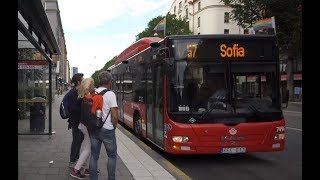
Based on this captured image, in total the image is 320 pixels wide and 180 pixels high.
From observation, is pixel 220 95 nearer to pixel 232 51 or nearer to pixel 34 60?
pixel 232 51

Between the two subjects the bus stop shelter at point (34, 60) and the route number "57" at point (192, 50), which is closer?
the bus stop shelter at point (34, 60)

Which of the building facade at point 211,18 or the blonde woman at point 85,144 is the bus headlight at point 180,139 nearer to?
the blonde woman at point 85,144

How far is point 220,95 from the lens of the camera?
383 inches

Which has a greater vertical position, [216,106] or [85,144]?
[216,106]

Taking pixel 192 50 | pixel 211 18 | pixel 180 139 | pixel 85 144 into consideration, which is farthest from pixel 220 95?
pixel 211 18

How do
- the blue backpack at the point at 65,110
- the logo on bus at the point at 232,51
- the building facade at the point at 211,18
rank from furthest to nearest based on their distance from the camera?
the building facade at the point at 211,18 → the logo on bus at the point at 232,51 → the blue backpack at the point at 65,110

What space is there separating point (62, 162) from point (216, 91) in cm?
333


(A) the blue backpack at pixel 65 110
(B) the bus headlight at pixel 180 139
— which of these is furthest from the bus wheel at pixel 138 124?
(A) the blue backpack at pixel 65 110

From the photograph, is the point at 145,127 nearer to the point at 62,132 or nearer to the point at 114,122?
the point at 62,132

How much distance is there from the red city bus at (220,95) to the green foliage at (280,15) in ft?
99.5

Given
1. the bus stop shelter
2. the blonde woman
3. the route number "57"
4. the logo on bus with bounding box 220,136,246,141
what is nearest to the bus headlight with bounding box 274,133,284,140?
the logo on bus with bounding box 220,136,246,141

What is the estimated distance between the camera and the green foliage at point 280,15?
3978 cm

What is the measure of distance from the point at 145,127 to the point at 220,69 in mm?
3514
